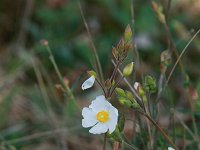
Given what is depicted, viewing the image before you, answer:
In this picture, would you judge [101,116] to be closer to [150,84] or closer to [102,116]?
[102,116]

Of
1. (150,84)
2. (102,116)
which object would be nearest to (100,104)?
(102,116)

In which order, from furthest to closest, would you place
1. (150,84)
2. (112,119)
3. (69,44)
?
(69,44), (150,84), (112,119)

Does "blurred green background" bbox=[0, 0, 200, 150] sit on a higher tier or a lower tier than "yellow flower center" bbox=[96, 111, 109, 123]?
higher

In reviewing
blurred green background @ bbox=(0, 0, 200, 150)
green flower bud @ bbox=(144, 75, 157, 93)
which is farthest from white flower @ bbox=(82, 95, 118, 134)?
Answer: blurred green background @ bbox=(0, 0, 200, 150)

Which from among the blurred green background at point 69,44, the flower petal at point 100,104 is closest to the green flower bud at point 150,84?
the flower petal at point 100,104

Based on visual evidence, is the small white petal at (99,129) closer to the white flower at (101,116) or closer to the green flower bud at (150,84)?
the white flower at (101,116)

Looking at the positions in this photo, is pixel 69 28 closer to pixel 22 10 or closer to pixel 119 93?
pixel 22 10

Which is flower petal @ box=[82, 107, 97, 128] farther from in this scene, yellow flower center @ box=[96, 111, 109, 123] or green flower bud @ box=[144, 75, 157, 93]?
green flower bud @ box=[144, 75, 157, 93]
